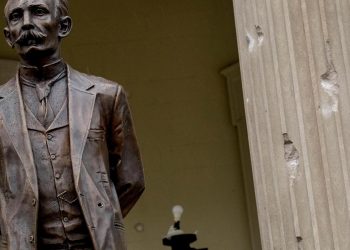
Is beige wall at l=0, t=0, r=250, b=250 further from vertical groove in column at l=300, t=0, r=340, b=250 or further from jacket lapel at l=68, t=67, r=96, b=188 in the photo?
jacket lapel at l=68, t=67, r=96, b=188

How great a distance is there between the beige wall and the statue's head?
26.9 feet

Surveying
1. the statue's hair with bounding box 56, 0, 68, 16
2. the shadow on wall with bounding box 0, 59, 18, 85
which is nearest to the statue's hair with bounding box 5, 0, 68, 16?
the statue's hair with bounding box 56, 0, 68, 16

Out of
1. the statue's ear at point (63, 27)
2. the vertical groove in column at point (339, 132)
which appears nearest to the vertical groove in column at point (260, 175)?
the vertical groove in column at point (339, 132)

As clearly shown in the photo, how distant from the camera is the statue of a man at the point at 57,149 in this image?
15.2ft

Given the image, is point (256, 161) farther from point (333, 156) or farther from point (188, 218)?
point (188, 218)

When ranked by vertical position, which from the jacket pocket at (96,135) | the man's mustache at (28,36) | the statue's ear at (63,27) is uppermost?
the statue's ear at (63,27)

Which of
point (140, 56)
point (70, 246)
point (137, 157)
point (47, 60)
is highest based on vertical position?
point (140, 56)

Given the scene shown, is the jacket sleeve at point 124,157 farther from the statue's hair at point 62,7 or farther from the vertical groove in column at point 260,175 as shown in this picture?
the vertical groove in column at point 260,175

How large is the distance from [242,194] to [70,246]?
8576 mm

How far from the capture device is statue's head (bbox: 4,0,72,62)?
4762 millimetres

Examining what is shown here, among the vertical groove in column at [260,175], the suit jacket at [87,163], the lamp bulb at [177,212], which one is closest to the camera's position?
the suit jacket at [87,163]

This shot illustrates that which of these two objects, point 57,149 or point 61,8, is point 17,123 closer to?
point 57,149

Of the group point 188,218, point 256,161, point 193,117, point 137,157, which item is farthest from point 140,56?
point 137,157

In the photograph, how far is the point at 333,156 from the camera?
6059 mm
